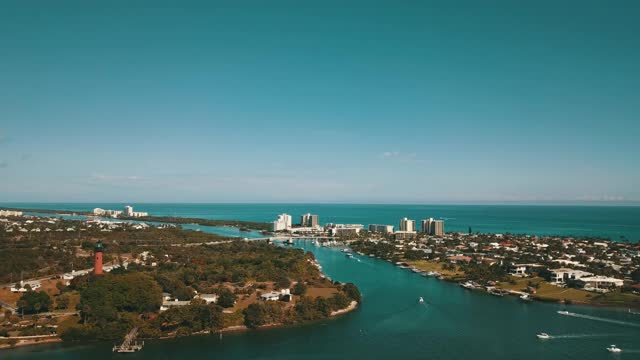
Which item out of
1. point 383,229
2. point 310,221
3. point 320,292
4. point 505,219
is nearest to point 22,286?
point 320,292

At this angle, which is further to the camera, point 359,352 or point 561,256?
point 561,256

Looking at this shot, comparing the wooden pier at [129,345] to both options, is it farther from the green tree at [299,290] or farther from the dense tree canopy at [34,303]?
the green tree at [299,290]

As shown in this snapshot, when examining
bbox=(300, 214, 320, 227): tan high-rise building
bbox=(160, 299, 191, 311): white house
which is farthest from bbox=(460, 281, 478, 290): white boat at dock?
bbox=(300, 214, 320, 227): tan high-rise building

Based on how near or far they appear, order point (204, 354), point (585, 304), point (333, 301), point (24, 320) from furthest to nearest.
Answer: point (585, 304) < point (333, 301) < point (24, 320) < point (204, 354)

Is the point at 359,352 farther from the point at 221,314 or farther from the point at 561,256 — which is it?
the point at 561,256

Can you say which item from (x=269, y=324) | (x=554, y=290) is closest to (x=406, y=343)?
(x=269, y=324)

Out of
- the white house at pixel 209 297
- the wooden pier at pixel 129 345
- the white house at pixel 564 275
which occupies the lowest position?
the wooden pier at pixel 129 345

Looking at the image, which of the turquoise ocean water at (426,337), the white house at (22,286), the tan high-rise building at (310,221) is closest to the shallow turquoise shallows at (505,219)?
the tan high-rise building at (310,221)

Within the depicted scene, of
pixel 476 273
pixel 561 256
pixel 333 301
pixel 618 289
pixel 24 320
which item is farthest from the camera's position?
pixel 561 256
